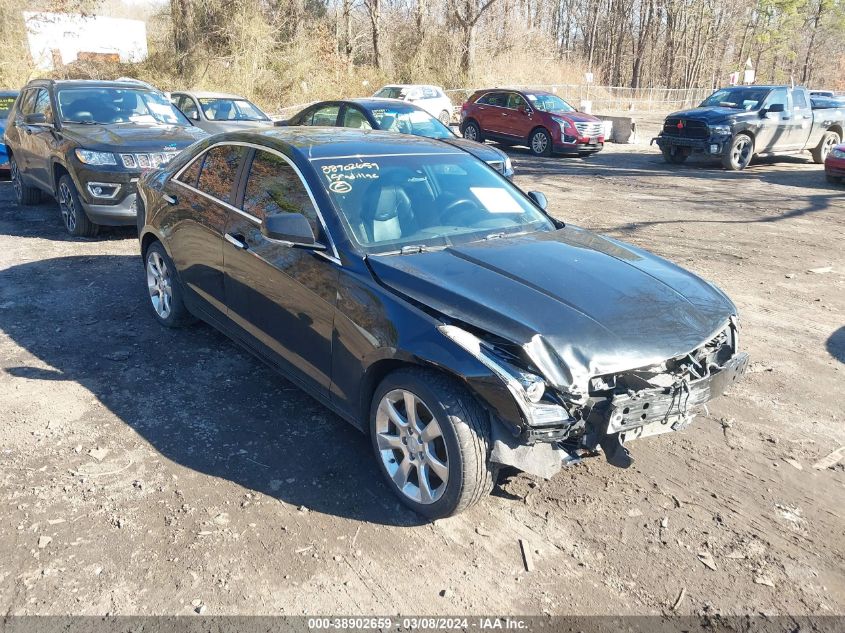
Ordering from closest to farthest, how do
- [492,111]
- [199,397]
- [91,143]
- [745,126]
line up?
[199,397], [91,143], [745,126], [492,111]

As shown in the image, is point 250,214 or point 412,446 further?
point 250,214

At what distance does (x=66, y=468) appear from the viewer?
3.81m

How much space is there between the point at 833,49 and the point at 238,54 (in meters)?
64.2

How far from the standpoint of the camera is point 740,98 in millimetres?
16688

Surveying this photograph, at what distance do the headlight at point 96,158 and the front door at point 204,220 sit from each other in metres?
3.08

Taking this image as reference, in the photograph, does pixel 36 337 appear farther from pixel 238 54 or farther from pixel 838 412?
pixel 238 54

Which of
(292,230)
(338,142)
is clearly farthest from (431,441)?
(338,142)

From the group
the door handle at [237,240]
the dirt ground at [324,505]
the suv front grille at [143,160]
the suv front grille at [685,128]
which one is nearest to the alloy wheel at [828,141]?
the suv front grille at [685,128]

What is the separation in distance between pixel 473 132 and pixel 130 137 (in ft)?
45.9

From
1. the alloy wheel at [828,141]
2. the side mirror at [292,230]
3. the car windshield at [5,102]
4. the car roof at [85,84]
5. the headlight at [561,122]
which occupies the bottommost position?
the alloy wheel at [828,141]

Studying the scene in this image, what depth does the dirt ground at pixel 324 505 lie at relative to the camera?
2977 millimetres

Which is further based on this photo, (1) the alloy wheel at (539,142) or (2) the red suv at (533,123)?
(1) the alloy wheel at (539,142)

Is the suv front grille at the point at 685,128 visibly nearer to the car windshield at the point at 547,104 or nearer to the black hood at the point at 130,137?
the car windshield at the point at 547,104

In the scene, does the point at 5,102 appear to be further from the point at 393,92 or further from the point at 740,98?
the point at 740,98
